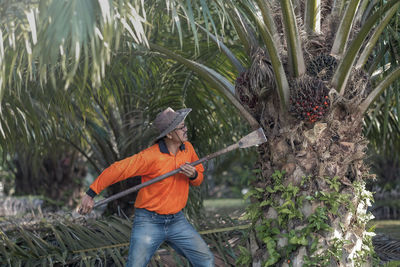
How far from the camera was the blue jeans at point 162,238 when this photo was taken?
157 inches

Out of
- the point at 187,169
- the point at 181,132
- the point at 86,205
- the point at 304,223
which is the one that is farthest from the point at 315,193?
the point at 86,205

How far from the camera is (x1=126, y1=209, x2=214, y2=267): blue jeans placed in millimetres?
3996

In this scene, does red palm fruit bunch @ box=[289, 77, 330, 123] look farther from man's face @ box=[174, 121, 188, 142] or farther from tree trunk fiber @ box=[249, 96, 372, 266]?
man's face @ box=[174, 121, 188, 142]

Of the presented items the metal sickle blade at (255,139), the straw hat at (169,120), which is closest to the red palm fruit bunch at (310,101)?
the metal sickle blade at (255,139)

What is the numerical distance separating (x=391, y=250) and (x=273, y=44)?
109 inches

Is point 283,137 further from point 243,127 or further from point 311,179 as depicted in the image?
point 243,127

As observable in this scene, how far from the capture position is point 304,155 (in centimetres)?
410

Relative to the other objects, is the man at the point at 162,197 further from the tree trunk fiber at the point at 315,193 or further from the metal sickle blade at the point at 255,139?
the tree trunk fiber at the point at 315,193

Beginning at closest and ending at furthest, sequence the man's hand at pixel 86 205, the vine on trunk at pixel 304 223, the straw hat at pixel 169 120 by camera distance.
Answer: the man's hand at pixel 86 205, the vine on trunk at pixel 304 223, the straw hat at pixel 169 120

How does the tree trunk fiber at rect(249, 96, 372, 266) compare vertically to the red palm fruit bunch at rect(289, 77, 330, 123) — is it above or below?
below

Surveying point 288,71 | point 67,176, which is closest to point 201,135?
point 288,71

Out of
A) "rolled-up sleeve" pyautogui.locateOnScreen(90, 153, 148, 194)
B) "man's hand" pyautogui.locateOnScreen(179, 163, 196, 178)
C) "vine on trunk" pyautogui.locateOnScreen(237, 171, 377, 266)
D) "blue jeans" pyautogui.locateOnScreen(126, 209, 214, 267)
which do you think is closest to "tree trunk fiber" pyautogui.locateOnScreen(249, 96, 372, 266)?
"vine on trunk" pyautogui.locateOnScreen(237, 171, 377, 266)

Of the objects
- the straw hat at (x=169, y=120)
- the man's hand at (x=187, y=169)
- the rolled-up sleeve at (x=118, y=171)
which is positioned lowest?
the man's hand at (x=187, y=169)

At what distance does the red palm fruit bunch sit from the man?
0.88 m
